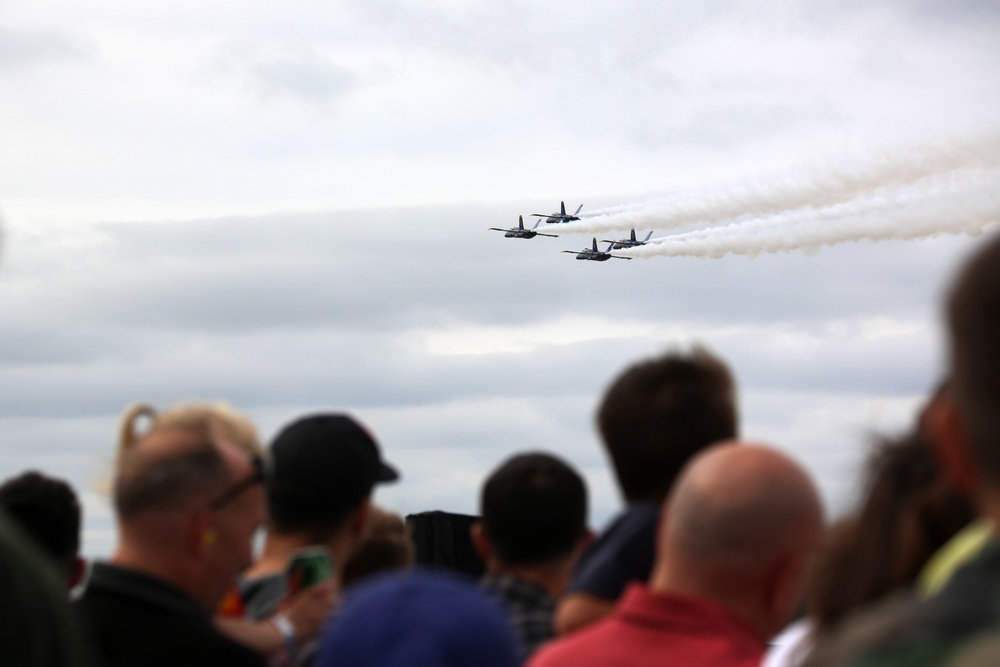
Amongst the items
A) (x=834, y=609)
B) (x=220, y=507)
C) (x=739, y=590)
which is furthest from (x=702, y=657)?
(x=220, y=507)

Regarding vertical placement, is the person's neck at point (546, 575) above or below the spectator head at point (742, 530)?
below

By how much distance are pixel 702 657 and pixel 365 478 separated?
8.12 ft

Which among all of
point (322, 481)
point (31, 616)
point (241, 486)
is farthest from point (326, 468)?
point (31, 616)

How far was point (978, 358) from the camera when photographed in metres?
2.34

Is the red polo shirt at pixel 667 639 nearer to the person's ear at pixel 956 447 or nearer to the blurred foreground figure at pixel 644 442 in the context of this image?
the blurred foreground figure at pixel 644 442

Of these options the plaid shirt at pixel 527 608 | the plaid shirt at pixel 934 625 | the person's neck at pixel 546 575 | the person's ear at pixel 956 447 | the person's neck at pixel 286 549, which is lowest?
the plaid shirt at pixel 527 608

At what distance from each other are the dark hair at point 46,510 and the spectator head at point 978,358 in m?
5.67

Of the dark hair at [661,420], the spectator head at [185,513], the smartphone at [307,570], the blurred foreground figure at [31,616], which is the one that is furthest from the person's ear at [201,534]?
the blurred foreground figure at [31,616]

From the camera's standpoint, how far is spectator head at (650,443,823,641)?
440 cm

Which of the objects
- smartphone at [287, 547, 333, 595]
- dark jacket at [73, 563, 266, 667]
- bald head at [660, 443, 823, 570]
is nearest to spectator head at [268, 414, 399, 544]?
smartphone at [287, 547, 333, 595]

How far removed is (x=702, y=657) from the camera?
455 centimetres

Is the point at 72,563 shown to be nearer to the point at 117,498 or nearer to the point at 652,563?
the point at 117,498

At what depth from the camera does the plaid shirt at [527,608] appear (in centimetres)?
640

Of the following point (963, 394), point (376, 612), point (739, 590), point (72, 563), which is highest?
point (963, 394)
